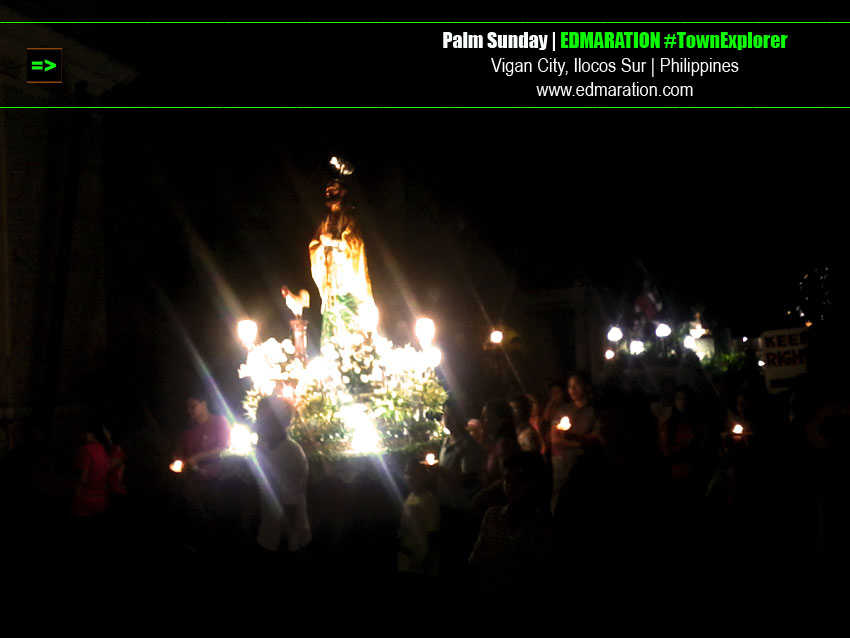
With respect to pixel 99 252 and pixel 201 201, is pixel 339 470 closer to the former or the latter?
pixel 99 252

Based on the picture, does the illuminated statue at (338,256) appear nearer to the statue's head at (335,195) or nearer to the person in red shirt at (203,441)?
the statue's head at (335,195)

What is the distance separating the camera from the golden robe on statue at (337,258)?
898 cm

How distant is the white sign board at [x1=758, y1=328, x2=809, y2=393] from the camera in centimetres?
669

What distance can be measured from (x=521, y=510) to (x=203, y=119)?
9.44m

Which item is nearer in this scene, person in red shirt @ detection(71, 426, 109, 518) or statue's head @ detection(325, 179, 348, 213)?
person in red shirt @ detection(71, 426, 109, 518)

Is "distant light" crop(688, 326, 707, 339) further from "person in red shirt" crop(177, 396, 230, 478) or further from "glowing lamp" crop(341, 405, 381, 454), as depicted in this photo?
"person in red shirt" crop(177, 396, 230, 478)

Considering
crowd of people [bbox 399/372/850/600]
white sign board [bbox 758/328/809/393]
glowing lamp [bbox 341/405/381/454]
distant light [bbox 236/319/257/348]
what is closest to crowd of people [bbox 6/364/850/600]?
crowd of people [bbox 399/372/850/600]

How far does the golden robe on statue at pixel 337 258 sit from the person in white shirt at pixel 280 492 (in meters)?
3.49

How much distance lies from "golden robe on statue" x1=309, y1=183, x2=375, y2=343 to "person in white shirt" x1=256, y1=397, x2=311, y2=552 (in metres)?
3.49

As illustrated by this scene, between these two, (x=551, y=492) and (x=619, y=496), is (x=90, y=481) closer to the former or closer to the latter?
(x=551, y=492)

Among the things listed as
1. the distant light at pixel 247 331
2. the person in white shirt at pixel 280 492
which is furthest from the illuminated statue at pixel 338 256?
the person in white shirt at pixel 280 492

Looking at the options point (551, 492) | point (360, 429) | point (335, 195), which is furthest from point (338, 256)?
point (551, 492)

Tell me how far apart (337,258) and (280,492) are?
4.25 meters

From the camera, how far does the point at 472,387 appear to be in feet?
56.4
